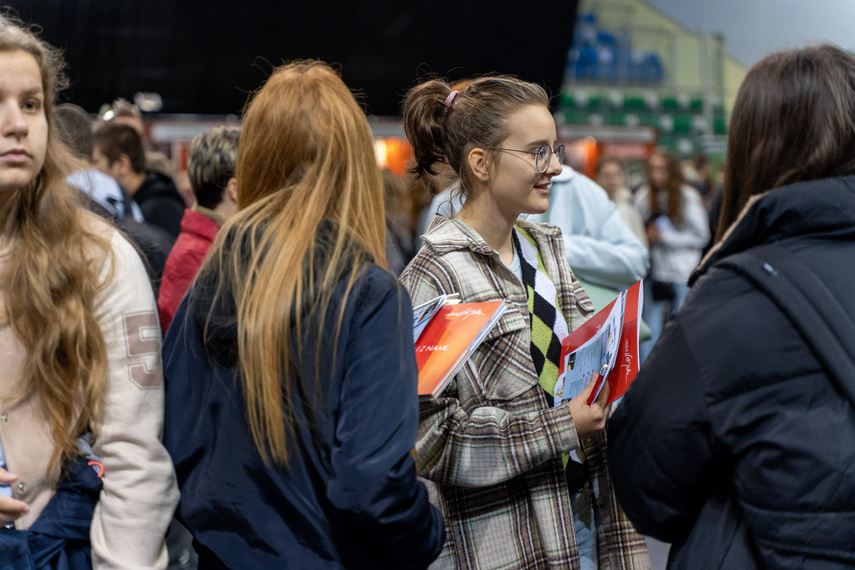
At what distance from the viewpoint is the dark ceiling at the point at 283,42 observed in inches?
276

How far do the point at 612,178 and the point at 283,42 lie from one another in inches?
136

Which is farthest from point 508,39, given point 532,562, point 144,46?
point 532,562

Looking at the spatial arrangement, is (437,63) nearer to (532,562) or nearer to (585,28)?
(532,562)

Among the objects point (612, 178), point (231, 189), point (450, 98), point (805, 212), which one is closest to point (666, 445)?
point (805, 212)

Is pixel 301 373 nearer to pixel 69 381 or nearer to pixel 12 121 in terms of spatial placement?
pixel 69 381

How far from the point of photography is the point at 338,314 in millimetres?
1272

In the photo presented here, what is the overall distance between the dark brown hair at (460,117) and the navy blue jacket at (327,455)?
744mm

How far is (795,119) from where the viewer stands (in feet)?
4.27

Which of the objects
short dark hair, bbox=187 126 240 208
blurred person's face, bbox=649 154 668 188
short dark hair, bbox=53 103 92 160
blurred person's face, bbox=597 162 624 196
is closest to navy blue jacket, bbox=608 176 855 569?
short dark hair, bbox=187 126 240 208

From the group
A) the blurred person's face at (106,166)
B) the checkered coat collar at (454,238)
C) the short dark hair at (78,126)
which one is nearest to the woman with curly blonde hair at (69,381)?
the checkered coat collar at (454,238)

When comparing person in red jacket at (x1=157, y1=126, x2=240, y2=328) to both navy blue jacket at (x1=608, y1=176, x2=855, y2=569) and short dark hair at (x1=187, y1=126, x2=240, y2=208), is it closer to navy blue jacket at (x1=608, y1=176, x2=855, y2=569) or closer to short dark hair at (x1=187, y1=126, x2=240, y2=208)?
short dark hair at (x1=187, y1=126, x2=240, y2=208)

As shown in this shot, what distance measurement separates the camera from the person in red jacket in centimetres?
271

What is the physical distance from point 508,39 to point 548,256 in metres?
6.39

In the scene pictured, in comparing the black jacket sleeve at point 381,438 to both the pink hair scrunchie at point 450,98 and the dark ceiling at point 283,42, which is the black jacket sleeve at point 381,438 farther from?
the dark ceiling at point 283,42
